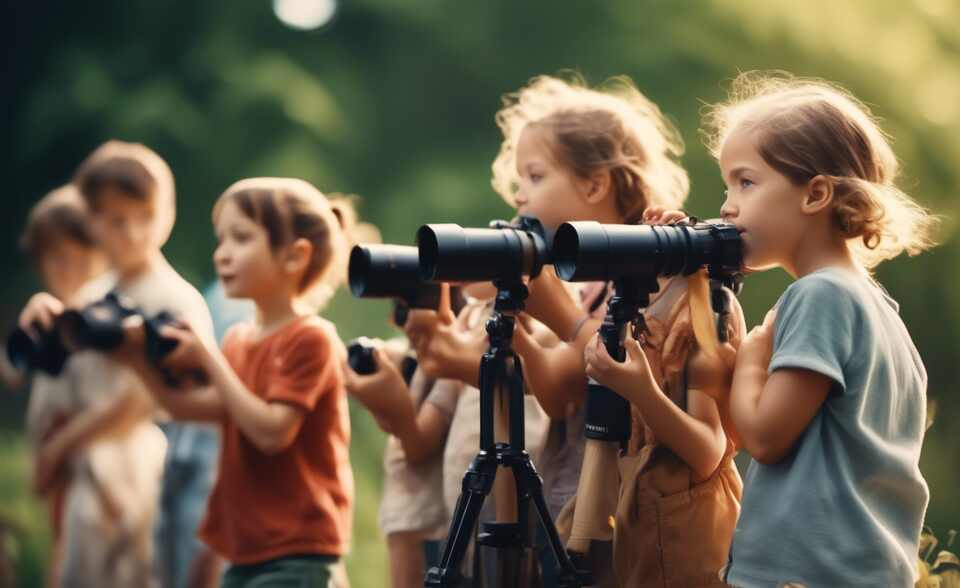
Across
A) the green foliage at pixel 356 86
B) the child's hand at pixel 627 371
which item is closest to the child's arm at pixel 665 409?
the child's hand at pixel 627 371

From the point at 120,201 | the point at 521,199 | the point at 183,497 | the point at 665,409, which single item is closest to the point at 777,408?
A: the point at 665,409

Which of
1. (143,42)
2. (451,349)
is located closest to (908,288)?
(451,349)

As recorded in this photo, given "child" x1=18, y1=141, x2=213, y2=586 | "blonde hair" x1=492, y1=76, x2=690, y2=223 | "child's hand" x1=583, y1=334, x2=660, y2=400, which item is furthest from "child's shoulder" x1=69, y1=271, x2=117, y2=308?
"child's hand" x1=583, y1=334, x2=660, y2=400

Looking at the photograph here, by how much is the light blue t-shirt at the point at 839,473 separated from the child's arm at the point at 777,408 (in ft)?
0.06

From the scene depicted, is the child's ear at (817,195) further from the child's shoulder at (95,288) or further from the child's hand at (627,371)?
the child's shoulder at (95,288)

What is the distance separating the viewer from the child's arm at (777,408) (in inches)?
62.6

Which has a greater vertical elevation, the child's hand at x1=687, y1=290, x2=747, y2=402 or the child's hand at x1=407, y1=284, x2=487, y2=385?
the child's hand at x1=407, y1=284, x2=487, y2=385

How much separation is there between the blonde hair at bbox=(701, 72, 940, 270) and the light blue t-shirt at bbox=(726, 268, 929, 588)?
0.31 feet

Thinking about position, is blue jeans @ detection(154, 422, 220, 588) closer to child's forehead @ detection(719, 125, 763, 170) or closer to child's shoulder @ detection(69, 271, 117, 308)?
Answer: child's shoulder @ detection(69, 271, 117, 308)

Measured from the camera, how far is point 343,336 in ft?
13.8

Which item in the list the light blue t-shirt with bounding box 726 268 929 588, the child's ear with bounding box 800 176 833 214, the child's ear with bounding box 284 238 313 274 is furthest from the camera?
the child's ear with bounding box 284 238 313 274

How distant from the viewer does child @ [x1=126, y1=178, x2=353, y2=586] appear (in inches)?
94.8

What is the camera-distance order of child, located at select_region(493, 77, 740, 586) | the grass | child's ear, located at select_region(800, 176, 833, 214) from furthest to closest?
the grass → child, located at select_region(493, 77, 740, 586) → child's ear, located at select_region(800, 176, 833, 214)

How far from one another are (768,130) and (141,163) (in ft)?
6.40
